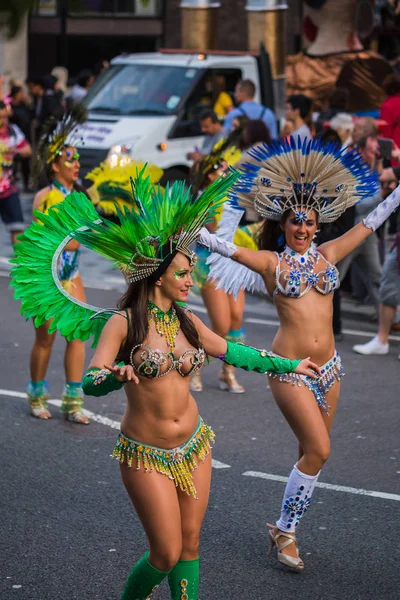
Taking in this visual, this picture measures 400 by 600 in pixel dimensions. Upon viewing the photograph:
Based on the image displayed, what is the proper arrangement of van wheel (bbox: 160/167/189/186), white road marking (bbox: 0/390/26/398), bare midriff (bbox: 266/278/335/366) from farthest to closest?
1. van wheel (bbox: 160/167/189/186)
2. white road marking (bbox: 0/390/26/398)
3. bare midriff (bbox: 266/278/335/366)

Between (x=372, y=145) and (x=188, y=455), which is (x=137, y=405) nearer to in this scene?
(x=188, y=455)

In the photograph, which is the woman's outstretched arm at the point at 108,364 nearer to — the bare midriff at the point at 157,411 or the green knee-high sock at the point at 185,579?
the bare midriff at the point at 157,411

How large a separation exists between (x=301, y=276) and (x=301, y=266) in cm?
6

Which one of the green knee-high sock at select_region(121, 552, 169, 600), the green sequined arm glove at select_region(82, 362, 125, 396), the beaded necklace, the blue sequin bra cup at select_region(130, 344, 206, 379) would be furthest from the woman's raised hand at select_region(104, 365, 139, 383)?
the green knee-high sock at select_region(121, 552, 169, 600)

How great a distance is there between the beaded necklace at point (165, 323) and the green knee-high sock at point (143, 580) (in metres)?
0.82

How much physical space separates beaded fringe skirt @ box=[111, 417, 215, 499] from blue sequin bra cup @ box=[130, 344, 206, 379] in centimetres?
27

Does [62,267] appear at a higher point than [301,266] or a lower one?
lower

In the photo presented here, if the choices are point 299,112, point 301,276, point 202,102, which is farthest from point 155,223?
point 202,102

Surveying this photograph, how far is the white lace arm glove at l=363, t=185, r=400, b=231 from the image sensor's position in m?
5.52

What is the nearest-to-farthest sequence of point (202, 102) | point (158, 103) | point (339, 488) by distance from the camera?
point (339, 488) → point (158, 103) → point (202, 102)

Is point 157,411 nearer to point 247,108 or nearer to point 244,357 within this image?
point 244,357

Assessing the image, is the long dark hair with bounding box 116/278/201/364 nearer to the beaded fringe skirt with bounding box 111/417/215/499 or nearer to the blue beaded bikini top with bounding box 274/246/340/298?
the beaded fringe skirt with bounding box 111/417/215/499

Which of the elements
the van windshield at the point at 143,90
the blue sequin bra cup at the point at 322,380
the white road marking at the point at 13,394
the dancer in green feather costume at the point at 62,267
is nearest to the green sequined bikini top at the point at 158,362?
the blue sequin bra cup at the point at 322,380

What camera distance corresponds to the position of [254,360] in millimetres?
4391
